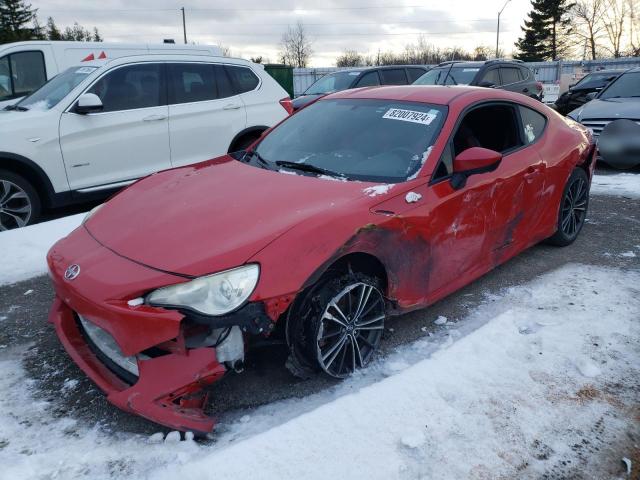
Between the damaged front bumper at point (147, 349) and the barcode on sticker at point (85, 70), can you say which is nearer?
the damaged front bumper at point (147, 349)

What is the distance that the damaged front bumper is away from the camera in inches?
87.9

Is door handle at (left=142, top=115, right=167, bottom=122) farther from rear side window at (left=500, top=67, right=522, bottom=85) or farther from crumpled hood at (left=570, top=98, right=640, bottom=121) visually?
rear side window at (left=500, top=67, right=522, bottom=85)

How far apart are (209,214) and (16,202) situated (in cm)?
378

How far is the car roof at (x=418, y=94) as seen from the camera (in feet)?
11.9

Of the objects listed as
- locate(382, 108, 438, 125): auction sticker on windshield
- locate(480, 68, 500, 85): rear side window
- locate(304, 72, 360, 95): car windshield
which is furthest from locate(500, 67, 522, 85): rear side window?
locate(382, 108, 438, 125): auction sticker on windshield

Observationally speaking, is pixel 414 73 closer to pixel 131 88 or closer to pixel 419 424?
pixel 131 88

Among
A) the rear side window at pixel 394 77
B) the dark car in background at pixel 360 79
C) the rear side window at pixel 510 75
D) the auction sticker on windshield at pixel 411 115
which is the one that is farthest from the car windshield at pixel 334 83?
the auction sticker on windshield at pixel 411 115

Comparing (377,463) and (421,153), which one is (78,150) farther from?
(377,463)

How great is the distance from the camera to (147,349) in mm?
2352

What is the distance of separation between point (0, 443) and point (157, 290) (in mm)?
996

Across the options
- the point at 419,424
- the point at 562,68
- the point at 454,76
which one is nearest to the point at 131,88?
the point at 419,424

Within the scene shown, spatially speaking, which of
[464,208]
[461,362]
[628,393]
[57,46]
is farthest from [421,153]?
[57,46]

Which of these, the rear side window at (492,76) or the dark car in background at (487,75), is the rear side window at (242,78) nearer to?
the dark car in background at (487,75)

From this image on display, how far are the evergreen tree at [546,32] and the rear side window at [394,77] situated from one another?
155 ft
